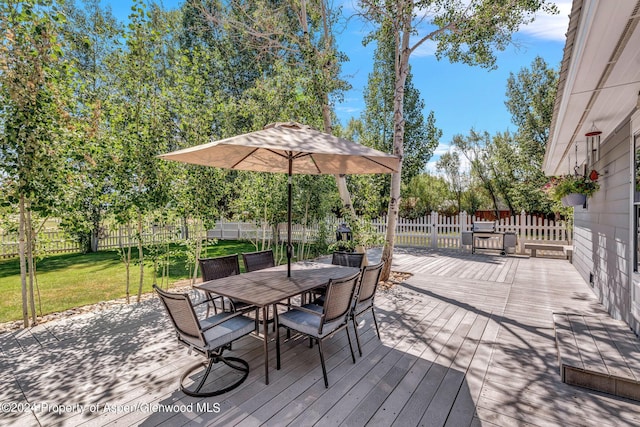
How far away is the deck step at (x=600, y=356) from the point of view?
2.26 meters

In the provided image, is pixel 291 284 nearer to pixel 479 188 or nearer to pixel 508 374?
pixel 508 374

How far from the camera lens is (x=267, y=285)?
301 centimetres

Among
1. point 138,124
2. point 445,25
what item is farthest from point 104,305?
point 445,25

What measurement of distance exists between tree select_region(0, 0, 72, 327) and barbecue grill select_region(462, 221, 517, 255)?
10.1 meters

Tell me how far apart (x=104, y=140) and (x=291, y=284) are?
10.6 ft

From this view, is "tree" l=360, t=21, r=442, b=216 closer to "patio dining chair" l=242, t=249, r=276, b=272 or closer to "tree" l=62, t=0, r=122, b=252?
"patio dining chair" l=242, t=249, r=276, b=272

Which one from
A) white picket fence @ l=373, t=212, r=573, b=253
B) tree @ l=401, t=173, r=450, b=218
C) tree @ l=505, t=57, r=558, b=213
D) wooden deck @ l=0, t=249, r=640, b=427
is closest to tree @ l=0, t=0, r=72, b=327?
wooden deck @ l=0, t=249, r=640, b=427

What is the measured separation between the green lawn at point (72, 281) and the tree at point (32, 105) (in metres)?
1.59

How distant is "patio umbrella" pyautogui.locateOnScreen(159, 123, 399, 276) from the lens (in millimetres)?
2684

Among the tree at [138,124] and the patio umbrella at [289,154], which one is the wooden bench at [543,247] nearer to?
the patio umbrella at [289,154]

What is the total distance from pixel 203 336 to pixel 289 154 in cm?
208

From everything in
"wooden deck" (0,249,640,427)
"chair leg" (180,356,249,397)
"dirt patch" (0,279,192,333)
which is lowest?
"dirt patch" (0,279,192,333)

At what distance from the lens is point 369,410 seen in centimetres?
213

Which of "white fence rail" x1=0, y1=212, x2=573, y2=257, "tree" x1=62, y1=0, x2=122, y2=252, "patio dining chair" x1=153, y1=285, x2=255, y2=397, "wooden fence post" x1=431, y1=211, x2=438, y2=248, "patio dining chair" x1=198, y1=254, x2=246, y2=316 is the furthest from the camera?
"wooden fence post" x1=431, y1=211, x2=438, y2=248
